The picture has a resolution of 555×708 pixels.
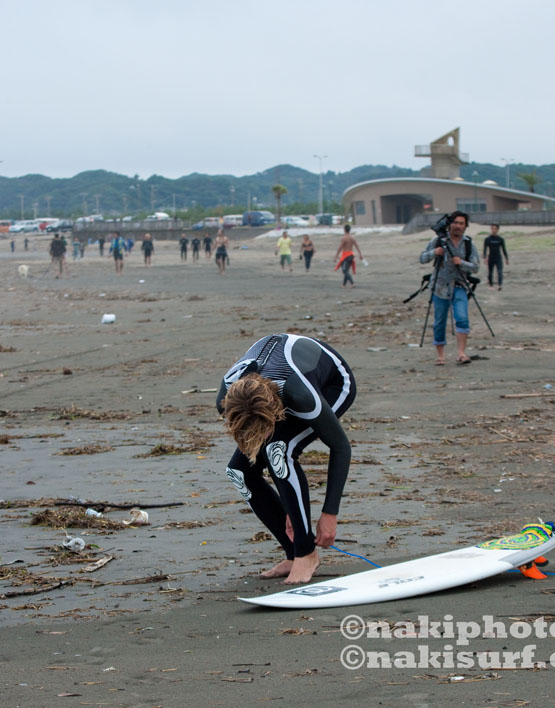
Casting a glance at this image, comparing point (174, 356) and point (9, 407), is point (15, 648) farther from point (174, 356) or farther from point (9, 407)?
point (174, 356)

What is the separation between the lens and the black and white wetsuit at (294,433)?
179 inches

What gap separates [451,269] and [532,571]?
780 centimetres

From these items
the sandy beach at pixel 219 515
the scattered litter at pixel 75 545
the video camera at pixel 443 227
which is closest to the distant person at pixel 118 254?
the sandy beach at pixel 219 515

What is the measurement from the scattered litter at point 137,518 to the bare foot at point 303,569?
4.89ft

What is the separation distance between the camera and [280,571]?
4863mm

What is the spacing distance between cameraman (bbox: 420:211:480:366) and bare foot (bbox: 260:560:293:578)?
7.42 meters

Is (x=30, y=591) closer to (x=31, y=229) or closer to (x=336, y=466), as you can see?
(x=336, y=466)

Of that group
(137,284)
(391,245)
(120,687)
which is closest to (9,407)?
(120,687)

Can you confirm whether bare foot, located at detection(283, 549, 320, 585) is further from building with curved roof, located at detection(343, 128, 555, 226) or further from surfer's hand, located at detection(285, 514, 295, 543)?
building with curved roof, located at detection(343, 128, 555, 226)

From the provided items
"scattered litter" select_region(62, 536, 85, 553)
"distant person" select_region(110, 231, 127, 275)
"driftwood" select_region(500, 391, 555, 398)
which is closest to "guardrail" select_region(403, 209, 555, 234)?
"distant person" select_region(110, 231, 127, 275)

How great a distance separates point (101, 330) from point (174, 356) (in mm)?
4454

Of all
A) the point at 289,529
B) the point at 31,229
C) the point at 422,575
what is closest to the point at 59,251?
the point at 289,529

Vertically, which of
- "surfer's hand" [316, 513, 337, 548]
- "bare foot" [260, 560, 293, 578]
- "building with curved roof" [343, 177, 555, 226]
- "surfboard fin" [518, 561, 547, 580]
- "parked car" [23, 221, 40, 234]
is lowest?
"bare foot" [260, 560, 293, 578]

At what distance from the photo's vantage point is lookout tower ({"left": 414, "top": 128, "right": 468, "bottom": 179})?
8806 cm
